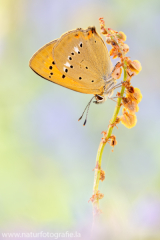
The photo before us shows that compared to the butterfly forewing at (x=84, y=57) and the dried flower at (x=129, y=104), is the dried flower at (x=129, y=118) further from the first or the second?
the butterfly forewing at (x=84, y=57)

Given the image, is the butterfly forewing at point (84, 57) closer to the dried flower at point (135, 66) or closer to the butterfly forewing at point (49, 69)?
the butterfly forewing at point (49, 69)

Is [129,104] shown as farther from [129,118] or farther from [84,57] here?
[84,57]

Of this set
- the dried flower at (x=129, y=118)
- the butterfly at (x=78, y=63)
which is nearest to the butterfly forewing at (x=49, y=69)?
the butterfly at (x=78, y=63)

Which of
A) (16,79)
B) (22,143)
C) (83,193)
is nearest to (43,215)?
(83,193)

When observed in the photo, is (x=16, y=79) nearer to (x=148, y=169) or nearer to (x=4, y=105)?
(x=4, y=105)

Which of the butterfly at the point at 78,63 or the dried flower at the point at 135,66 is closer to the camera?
the dried flower at the point at 135,66

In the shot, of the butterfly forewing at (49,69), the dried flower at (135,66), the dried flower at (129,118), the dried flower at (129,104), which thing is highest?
the butterfly forewing at (49,69)

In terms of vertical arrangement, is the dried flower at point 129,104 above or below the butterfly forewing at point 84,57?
below

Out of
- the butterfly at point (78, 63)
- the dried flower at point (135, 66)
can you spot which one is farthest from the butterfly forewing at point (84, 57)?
the dried flower at point (135, 66)
